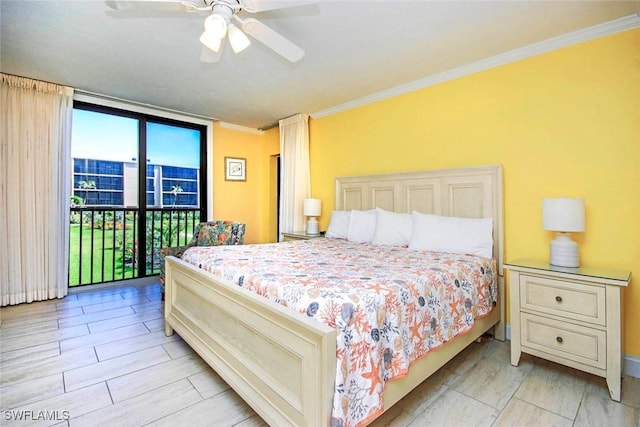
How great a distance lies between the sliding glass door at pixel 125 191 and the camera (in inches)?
156

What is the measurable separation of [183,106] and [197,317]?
10.5ft

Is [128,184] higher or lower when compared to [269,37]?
lower

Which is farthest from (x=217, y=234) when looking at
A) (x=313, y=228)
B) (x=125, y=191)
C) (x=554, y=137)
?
(x=554, y=137)

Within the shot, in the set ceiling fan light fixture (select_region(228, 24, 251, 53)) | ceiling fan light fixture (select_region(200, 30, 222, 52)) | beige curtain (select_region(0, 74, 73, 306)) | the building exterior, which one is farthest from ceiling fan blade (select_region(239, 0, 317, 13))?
the building exterior

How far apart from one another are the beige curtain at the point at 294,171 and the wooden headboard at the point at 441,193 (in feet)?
3.10

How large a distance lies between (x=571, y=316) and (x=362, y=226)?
6.26 feet

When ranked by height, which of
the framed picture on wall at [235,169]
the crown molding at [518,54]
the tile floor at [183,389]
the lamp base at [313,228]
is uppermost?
the crown molding at [518,54]

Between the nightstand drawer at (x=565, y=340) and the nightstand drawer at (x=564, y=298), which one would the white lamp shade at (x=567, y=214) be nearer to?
the nightstand drawer at (x=564, y=298)

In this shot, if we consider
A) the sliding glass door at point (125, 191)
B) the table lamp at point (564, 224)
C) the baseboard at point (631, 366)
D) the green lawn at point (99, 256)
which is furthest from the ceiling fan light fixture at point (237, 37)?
the green lawn at point (99, 256)

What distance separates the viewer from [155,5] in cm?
182

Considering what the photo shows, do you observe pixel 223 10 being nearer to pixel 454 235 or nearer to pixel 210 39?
pixel 210 39

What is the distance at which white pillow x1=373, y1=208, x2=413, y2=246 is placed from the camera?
299 centimetres

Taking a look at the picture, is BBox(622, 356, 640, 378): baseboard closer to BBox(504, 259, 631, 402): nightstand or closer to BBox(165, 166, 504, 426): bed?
BBox(504, 259, 631, 402): nightstand

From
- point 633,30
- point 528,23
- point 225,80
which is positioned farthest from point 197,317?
point 633,30
